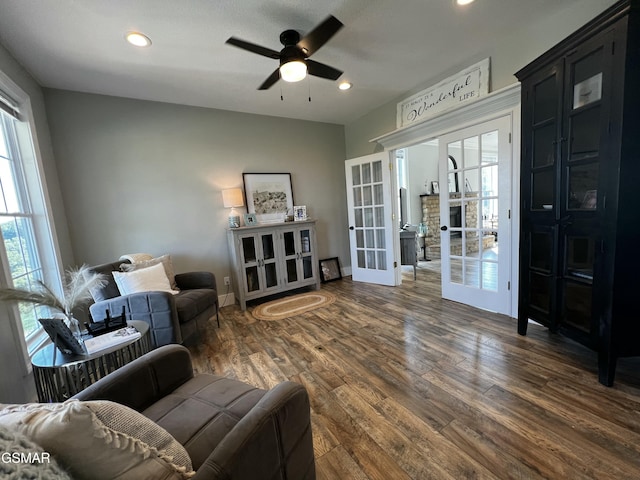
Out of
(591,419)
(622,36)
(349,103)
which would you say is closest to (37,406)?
(591,419)

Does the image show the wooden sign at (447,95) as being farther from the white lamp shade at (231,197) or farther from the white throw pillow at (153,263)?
the white throw pillow at (153,263)

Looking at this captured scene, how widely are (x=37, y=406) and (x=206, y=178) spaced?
331cm

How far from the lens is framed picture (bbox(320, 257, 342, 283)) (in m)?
4.55

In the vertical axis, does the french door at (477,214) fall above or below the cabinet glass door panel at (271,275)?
above

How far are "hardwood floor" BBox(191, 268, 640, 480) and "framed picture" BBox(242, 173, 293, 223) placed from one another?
5.58 feet

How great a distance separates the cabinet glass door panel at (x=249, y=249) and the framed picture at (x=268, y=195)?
46cm

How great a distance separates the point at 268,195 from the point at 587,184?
3.41m

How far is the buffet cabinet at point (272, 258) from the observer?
3520 mm

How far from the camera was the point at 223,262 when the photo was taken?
3.80 m

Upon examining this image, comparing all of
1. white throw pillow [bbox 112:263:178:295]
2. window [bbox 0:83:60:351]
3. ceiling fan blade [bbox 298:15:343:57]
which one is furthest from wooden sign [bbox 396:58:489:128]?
window [bbox 0:83:60:351]

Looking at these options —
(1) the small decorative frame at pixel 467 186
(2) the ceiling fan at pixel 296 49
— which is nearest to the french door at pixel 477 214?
(1) the small decorative frame at pixel 467 186

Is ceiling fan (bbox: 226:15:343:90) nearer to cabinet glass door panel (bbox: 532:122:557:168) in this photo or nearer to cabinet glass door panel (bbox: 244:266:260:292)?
cabinet glass door panel (bbox: 532:122:557:168)

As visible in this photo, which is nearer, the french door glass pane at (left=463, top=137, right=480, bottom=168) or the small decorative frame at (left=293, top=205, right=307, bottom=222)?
the french door glass pane at (left=463, top=137, right=480, bottom=168)

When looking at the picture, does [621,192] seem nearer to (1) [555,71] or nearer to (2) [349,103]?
(1) [555,71]
